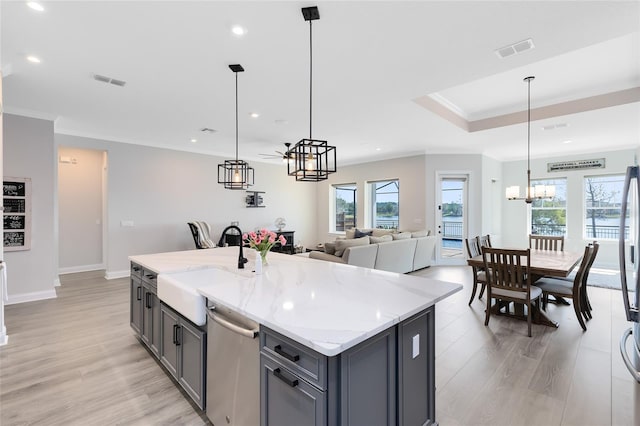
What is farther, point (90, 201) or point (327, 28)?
point (90, 201)

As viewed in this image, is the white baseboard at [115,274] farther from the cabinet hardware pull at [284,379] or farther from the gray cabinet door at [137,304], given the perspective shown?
the cabinet hardware pull at [284,379]

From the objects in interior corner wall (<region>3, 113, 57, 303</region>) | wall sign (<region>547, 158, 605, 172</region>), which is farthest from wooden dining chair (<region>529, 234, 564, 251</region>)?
interior corner wall (<region>3, 113, 57, 303</region>)

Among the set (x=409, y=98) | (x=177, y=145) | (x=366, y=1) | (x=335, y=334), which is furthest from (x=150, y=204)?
(x=335, y=334)

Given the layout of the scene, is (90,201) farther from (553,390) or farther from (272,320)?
(553,390)

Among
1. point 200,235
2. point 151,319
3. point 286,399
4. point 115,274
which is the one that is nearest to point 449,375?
point 286,399

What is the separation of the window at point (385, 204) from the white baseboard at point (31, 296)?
23.8 feet

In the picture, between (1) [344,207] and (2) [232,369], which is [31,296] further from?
(1) [344,207]

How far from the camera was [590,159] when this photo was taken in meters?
7.09

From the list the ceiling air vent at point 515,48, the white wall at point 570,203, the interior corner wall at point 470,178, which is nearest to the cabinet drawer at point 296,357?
the ceiling air vent at point 515,48

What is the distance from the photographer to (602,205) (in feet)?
23.0

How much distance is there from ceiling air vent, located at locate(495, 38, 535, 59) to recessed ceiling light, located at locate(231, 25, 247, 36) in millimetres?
2295

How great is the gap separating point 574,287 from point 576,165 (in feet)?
18.0

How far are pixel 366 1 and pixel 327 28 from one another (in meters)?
0.41

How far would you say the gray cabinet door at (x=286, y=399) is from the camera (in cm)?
123
